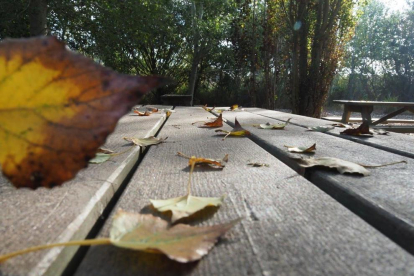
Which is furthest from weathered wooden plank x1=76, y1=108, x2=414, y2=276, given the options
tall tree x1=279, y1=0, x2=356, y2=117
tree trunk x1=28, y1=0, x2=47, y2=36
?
tree trunk x1=28, y1=0, x2=47, y2=36

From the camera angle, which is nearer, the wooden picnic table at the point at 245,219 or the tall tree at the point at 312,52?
the wooden picnic table at the point at 245,219

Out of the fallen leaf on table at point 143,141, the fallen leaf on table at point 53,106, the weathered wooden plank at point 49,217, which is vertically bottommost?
the fallen leaf on table at point 143,141

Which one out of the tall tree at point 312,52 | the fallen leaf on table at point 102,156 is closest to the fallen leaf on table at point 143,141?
the fallen leaf on table at point 102,156

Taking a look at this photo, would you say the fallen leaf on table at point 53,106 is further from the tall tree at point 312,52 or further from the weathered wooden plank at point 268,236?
the tall tree at point 312,52

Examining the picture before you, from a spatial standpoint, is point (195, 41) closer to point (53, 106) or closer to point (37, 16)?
point (37, 16)

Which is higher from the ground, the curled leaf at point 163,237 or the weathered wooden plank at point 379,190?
the curled leaf at point 163,237

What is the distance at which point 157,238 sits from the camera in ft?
1.13

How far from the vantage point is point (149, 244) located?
324 millimetres

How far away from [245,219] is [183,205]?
0.09m

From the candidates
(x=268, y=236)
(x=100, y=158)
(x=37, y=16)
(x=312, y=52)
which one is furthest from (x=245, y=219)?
(x=37, y=16)

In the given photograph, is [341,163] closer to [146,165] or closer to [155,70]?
[146,165]

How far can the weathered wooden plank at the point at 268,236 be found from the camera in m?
Answer: 0.32

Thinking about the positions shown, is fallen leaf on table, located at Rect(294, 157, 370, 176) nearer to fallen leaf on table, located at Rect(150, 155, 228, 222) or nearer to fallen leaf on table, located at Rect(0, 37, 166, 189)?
fallen leaf on table, located at Rect(150, 155, 228, 222)

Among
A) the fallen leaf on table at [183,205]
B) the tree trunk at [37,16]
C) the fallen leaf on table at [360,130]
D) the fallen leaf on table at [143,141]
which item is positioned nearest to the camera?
the fallen leaf on table at [183,205]
